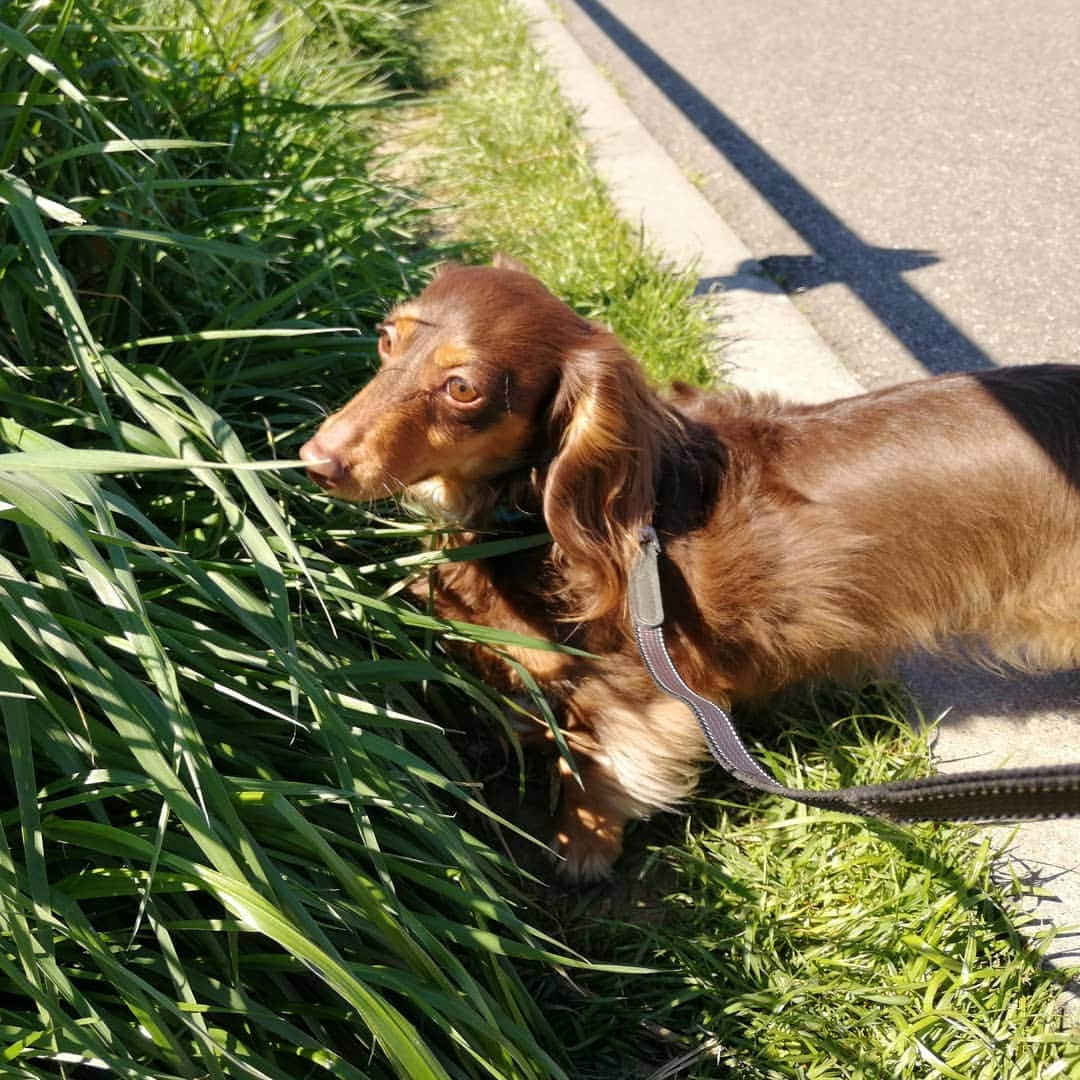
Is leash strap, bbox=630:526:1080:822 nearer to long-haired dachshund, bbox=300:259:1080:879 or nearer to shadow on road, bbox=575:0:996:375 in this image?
long-haired dachshund, bbox=300:259:1080:879

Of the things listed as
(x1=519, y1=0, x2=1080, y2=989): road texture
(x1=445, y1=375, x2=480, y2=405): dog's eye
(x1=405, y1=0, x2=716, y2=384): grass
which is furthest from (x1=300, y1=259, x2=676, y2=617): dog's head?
(x1=405, y1=0, x2=716, y2=384): grass

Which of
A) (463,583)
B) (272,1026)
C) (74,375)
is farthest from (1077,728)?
(74,375)

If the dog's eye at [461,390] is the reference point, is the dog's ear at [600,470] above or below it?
below

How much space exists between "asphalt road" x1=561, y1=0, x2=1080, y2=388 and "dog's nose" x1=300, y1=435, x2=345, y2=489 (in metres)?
1.89

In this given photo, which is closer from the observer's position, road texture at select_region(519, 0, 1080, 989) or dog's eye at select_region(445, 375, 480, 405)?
dog's eye at select_region(445, 375, 480, 405)

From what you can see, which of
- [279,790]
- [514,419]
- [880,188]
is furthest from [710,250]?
[279,790]

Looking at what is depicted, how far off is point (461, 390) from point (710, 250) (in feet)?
6.74

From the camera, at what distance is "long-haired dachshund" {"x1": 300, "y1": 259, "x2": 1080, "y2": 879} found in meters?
1.91

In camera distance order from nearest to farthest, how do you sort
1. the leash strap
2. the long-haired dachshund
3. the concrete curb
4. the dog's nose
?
the leash strap, the dog's nose, the long-haired dachshund, the concrete curb

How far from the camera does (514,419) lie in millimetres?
1931

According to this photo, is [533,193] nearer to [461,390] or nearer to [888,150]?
[888,150]

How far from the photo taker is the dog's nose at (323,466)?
1.76m

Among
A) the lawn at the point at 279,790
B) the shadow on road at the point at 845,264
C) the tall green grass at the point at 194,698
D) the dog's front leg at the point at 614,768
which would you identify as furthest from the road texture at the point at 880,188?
the tall green grass at the point at 194,698

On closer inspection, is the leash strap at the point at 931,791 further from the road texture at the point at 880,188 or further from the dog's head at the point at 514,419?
the road texture at the point at 880,188
